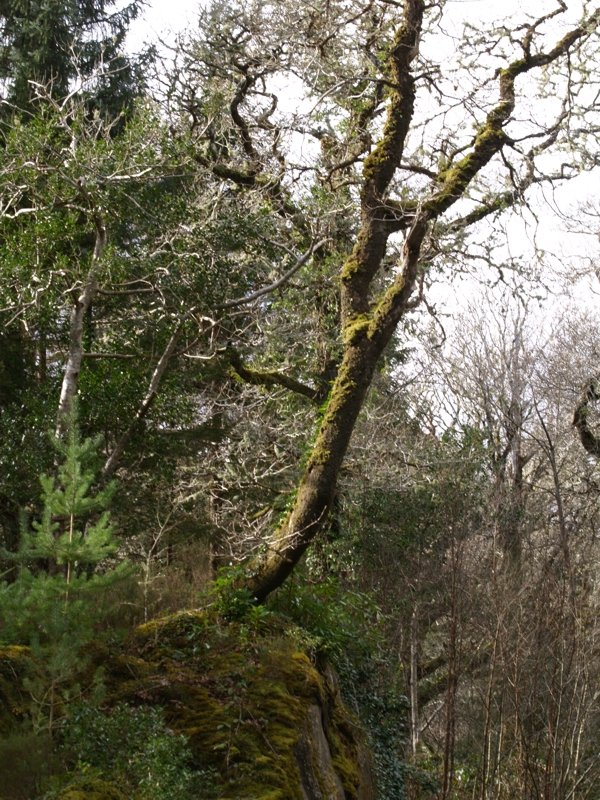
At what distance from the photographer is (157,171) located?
11.6 meters

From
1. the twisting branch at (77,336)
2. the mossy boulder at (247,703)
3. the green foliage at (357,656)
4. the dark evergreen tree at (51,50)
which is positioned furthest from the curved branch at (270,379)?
the dark evergreen tree at (51,50)

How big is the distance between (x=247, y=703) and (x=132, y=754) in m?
1.32

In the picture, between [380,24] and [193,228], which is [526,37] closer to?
[380,24]

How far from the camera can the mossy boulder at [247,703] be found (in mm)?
6336

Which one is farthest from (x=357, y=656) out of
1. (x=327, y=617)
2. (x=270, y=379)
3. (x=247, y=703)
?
(x=270, y=379)

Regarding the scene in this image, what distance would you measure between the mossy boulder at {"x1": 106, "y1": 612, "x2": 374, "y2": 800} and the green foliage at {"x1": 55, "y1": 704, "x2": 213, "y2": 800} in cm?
29

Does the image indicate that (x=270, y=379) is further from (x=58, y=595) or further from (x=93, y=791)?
(x=93, y=791)

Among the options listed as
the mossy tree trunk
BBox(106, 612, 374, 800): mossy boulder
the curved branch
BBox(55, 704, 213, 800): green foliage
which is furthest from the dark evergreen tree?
BBox(55, 704, 213, 800): green foliage

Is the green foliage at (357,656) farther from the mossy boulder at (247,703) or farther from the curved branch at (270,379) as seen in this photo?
the curved branch at (270,379)

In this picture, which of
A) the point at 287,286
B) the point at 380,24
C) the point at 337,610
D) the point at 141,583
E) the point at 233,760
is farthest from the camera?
the point at 287,286

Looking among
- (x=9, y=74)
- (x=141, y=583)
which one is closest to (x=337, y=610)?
(x=141, y=583)

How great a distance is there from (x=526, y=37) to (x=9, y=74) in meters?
12.2

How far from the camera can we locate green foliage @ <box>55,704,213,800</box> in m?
5.43

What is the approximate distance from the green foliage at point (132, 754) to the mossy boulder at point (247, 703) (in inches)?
11.4
